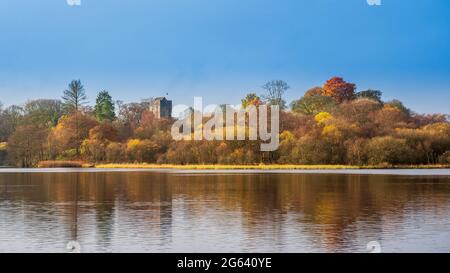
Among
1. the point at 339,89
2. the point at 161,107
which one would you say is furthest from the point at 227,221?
the point at 339,89

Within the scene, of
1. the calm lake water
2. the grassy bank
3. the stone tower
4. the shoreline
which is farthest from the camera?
the stone tower

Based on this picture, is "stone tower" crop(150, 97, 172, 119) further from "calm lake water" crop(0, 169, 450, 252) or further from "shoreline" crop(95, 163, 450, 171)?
"calm lake water" crop(0, 169, 450, 252)

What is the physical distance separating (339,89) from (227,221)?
89706 mm

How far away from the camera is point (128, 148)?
79.4 meters

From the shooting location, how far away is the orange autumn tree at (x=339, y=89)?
108562 mm

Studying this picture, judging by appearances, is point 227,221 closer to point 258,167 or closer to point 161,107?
point 258,167

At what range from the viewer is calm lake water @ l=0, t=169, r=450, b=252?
17.3 m

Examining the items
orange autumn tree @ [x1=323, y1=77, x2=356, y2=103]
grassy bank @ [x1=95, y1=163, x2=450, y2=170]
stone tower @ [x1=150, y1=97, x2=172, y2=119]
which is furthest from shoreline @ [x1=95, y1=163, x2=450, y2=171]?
orange autumn tree @ [x1=323, y1=77, x2=356, y2=103]

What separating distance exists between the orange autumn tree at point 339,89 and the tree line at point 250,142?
48.7ft

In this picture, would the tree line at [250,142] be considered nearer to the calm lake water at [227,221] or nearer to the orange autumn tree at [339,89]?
the orange autumn tree at [339,89]

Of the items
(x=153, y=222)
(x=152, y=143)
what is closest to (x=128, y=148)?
(x=152, y=143)

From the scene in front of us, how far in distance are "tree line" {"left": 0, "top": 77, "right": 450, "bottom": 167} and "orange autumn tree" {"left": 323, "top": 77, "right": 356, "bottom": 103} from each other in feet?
48.7

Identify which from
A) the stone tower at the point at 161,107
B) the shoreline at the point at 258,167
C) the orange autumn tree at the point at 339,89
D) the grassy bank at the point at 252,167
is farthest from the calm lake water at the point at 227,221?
the orange autumn tree at the point at 339,89
